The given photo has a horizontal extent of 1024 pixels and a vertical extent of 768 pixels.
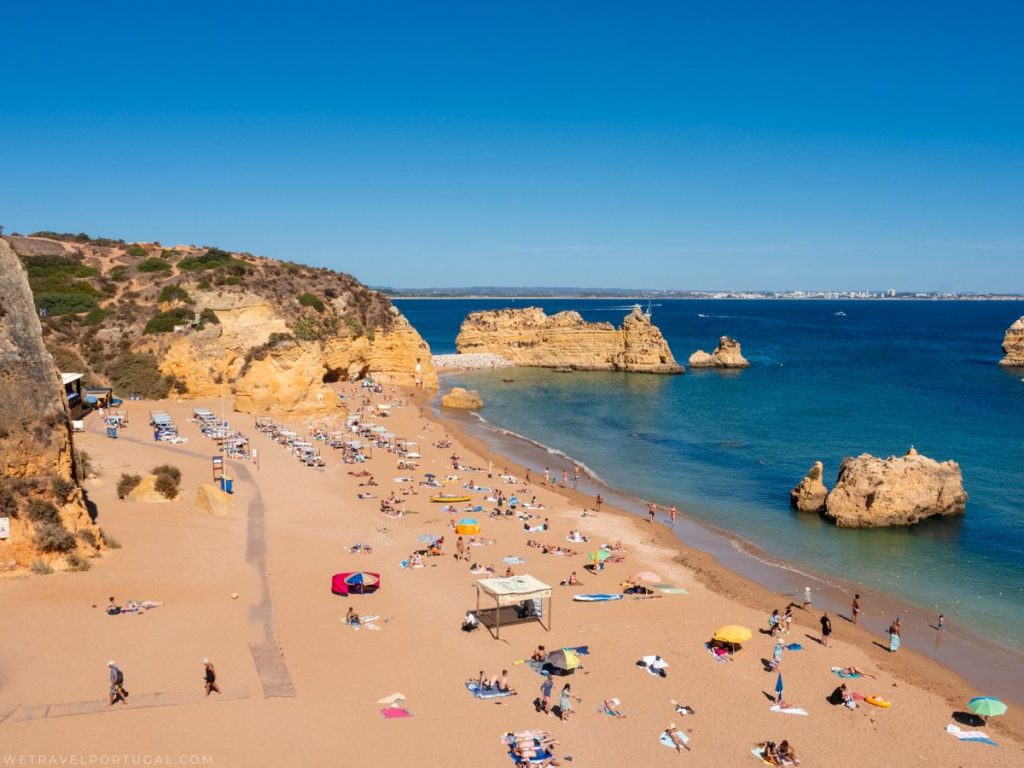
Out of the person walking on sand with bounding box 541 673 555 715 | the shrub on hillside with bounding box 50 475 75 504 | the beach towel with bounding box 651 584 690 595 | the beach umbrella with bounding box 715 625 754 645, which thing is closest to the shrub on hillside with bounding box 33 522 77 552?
the shrub on hillside with bounding box 50 475 75 504

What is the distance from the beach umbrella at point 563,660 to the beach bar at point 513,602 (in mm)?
2030

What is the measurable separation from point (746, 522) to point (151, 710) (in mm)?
22694

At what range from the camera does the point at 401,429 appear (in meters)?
46.3

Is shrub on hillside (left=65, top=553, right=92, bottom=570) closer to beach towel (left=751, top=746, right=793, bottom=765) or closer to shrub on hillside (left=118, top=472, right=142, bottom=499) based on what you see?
shrub on hillside (left=118, top=472, right=142, bottom=499)

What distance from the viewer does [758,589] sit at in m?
22.9

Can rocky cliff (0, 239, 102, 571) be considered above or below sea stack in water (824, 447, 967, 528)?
above

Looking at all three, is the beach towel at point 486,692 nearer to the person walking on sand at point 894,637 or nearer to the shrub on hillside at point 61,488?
the person walking on sand at point 894,637

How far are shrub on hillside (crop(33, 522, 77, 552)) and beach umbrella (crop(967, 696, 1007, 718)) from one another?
21478mm

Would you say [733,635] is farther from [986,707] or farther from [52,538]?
[52,538]

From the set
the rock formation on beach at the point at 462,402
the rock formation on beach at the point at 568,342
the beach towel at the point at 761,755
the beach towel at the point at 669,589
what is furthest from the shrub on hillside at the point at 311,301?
the beach towel at the point at 761,755

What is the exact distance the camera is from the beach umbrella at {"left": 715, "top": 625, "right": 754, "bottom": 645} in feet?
58.6

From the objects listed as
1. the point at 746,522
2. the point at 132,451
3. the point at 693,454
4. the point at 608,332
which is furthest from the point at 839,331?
the point at 132,451

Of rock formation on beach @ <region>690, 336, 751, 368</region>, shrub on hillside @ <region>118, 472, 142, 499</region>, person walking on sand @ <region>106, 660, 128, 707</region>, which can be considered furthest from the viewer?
rock formation on beach @ <region>690, 336, 751, 368</region>

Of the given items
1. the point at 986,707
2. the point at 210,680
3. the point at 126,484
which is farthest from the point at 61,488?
the point at 986,707
